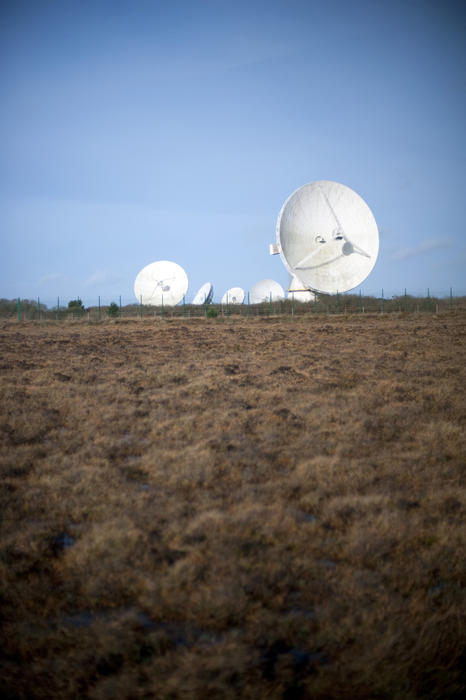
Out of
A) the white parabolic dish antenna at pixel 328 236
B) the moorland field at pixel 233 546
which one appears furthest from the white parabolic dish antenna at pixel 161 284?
the moorland field at pixel 233 546

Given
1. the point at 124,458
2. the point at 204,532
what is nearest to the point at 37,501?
the point at 124,458

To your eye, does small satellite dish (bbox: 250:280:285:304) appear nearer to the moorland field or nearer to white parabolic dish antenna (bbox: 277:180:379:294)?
white parabolic dish antenna (bbox: 277:180:379:294)

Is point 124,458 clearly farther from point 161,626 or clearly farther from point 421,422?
point 421,422

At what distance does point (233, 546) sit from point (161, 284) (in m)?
38.2

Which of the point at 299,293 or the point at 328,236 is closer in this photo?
the point at 328,236

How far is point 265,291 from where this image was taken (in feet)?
175

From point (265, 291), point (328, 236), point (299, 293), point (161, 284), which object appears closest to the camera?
point (328, 236)

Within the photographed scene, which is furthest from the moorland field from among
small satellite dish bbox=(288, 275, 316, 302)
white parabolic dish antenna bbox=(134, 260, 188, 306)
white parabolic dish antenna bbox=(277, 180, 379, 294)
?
white parabolic dish antenna bbox=(134, 260, 188, 306)

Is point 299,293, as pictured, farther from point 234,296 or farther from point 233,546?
point 233,546

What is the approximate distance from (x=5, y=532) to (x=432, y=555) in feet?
12.1

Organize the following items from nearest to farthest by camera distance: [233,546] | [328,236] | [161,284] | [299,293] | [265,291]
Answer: [233,546], [328,236], [299,293], [161,284], [265,291]

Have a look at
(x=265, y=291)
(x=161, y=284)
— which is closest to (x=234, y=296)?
(x=265, y=291)

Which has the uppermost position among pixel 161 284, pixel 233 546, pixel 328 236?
pixel 328 236

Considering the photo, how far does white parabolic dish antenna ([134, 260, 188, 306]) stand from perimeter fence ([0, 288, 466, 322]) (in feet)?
2.19
